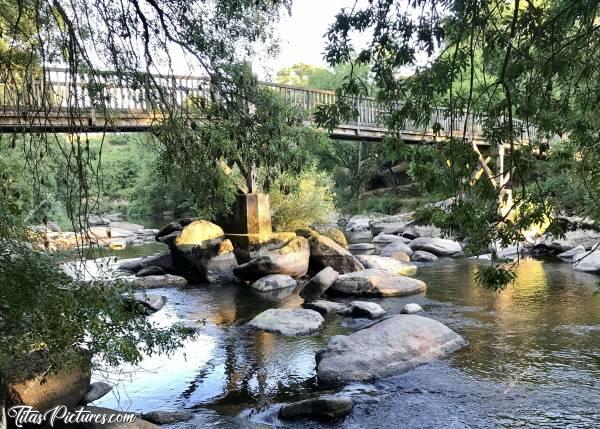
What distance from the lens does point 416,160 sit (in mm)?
3547

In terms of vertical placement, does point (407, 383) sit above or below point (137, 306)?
below

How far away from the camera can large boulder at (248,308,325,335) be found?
798 cm

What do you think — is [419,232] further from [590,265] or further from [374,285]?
[374,285]

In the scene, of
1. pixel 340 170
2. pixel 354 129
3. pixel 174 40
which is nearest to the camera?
pixel 174 40

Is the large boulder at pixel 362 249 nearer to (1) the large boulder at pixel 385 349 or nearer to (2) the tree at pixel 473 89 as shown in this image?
(1) the large boulder at pixel 385 349

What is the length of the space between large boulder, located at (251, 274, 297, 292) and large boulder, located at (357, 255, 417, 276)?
226 centimetres

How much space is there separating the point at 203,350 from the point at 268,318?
1338mm

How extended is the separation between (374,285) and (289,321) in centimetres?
276

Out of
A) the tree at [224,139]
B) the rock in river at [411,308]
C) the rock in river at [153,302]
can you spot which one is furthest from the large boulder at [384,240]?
the tree at [224,139]

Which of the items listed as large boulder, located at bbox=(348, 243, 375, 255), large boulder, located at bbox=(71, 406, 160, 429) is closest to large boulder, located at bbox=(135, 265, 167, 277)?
large boulder, located at bbox=(348, 243, 375, 255)

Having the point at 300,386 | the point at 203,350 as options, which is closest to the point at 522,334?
the point at 300,386

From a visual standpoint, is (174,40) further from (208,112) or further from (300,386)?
(300,386)

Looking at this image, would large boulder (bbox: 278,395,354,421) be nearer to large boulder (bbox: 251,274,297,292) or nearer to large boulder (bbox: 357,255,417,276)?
large boulder (bbox: 251,274,297,292)

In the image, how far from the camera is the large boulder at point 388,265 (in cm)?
1305
